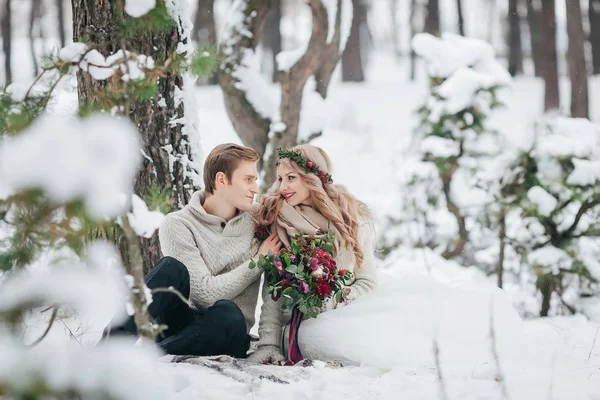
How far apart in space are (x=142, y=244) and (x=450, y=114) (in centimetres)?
445

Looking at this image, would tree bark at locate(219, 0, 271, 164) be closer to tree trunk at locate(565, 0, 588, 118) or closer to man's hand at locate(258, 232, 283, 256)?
man's hand at locate(258, 232, 283, 256)

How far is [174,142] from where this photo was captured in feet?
13.0

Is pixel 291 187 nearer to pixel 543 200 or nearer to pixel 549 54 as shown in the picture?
pixel 543 200

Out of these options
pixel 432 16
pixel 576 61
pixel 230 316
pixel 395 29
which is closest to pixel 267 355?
pixel 230 316

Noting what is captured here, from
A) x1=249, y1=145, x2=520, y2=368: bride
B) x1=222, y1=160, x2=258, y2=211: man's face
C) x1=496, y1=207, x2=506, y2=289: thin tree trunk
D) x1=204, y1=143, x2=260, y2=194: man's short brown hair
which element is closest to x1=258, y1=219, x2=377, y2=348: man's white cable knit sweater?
x1=249, y1=145, x2=520, y2=368: bride

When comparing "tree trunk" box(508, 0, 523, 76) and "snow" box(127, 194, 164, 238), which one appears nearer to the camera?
"snow" box(127, 194, 164, 238)

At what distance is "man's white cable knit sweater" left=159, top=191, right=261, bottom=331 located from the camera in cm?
326

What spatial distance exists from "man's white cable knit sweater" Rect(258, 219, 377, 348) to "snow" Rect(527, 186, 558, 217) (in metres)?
2.35

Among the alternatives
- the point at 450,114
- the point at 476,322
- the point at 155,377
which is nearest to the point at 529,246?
the point at 450,114

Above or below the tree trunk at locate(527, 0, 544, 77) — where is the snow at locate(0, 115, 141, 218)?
below

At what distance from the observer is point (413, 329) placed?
3.32 m

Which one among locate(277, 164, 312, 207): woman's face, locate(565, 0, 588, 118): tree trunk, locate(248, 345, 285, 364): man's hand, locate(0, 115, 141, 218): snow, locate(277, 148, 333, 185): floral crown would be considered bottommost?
locate(248, 345, 285, 364): man's hand

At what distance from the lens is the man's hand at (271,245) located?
340cm

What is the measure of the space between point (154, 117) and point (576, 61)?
9.89 meters
